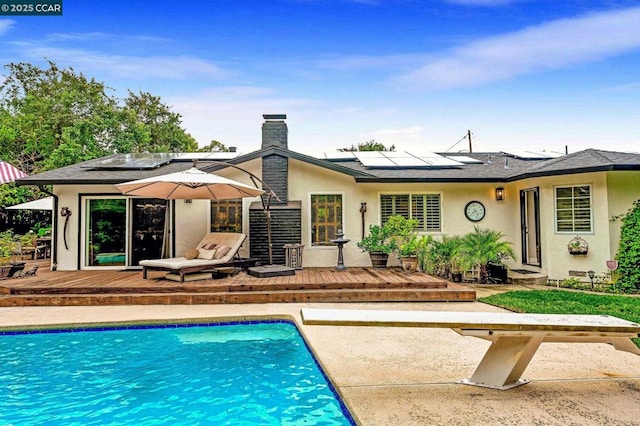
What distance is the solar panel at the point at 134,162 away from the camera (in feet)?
35.7

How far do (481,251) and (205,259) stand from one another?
6425mm

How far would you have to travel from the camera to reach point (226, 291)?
25.8ft

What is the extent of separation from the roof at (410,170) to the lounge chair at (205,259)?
197 centimetres

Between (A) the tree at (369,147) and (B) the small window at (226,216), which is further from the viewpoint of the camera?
(A) the tree at (369,147)

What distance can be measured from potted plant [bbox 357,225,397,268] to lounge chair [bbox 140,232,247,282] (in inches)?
125

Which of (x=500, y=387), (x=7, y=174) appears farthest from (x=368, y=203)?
(x=7, y=174)

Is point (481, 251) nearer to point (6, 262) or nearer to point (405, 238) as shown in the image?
point (405, 238)

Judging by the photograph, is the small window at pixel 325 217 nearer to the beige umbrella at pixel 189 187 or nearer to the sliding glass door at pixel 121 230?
the beige umbrella at pixel 189 187

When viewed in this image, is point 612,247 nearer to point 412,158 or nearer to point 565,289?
point 565,289

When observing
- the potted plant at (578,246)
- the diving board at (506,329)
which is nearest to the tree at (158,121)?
the potted plant at (578,246)

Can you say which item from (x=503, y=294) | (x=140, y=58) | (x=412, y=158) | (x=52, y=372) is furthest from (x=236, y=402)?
(x=140, y=58)

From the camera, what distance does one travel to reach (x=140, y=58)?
14438mm

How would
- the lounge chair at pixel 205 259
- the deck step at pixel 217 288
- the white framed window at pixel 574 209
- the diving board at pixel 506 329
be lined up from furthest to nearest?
the white framed window at pixel 574 209, the lounge chair at pixel 205 259, the deck step at pixel 217 288, the diving board at pixel 506 329

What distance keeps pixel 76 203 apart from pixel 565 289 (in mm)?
12006
